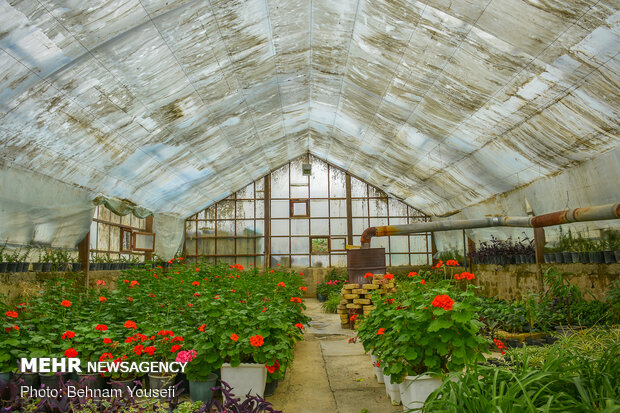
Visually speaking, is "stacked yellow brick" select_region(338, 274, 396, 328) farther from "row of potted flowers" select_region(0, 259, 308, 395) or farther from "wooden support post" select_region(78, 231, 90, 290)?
"wooden support post" select_region(78, 231, 90, 290)

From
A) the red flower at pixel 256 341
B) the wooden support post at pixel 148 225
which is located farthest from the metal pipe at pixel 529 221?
the wooden support post at pixel 148 225

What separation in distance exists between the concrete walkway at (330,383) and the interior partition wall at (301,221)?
326 inches

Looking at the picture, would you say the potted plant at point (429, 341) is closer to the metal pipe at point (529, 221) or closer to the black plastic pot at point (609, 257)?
the metal pipe at point (529, 221)

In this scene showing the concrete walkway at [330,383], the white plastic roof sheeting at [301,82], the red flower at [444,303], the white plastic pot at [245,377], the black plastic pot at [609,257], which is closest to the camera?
the red flower at [444,303]

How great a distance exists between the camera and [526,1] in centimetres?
459

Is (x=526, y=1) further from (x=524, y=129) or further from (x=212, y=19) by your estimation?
(x=212, y=19)

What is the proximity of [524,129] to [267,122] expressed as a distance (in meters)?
5.82

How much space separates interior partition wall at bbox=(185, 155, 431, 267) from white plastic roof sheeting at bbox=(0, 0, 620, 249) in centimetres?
469

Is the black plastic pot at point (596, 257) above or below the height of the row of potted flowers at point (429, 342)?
above

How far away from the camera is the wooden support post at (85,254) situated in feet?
29.0

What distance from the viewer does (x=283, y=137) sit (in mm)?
12680

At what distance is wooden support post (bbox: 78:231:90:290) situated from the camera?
8836 millimetres

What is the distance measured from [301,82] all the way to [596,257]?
607 cm

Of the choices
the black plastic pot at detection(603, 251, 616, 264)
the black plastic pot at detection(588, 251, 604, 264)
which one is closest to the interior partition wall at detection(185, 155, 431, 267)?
the black plastic pot at detection(588, 251, 604, 264)
